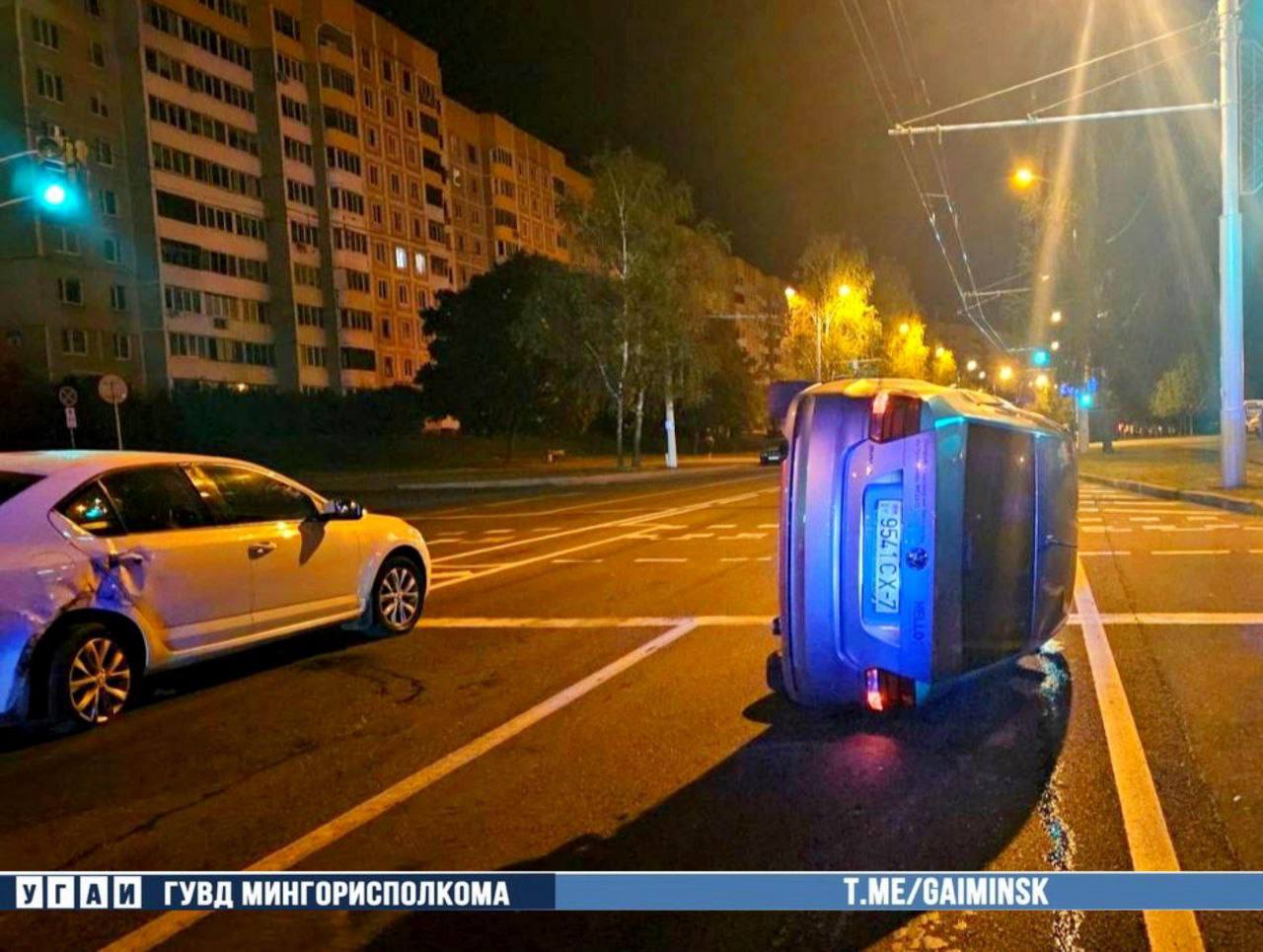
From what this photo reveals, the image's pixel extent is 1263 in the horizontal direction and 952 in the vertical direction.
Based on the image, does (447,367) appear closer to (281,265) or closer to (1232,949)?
(281,265)

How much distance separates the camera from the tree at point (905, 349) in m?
75.1

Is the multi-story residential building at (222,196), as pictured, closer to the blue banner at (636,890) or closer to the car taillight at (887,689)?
the blue banner at (636,890)

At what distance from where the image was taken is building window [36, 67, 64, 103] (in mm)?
51312

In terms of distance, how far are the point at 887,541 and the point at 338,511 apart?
15.7 ft

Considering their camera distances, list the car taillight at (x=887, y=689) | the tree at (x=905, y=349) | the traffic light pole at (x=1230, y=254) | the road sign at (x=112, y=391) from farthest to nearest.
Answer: the tree at (x=905, y=349) → the road sign at (x=112, y=391) → the traffic light pole at (x=1230, y=254) → the car taillight at (x=887, y=689)

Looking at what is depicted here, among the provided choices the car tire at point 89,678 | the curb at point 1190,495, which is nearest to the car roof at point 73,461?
the car tire at point 89,678

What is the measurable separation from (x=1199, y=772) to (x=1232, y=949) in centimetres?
168

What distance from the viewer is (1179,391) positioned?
2333 inches

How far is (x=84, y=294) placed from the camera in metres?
53.8

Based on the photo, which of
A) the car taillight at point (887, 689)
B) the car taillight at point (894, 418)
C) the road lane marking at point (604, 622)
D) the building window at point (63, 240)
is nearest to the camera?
the car taillight at point (894, 418)

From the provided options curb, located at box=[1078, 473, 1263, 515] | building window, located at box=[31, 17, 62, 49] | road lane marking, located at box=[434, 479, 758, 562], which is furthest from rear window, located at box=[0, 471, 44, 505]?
building window, located at box=[31, 17, 62, 49]

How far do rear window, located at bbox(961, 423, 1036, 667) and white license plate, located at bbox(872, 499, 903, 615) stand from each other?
0.43 meters

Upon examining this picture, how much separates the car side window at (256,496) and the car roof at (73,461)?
1.37ft

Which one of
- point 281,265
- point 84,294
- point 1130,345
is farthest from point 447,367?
point 1130,345
